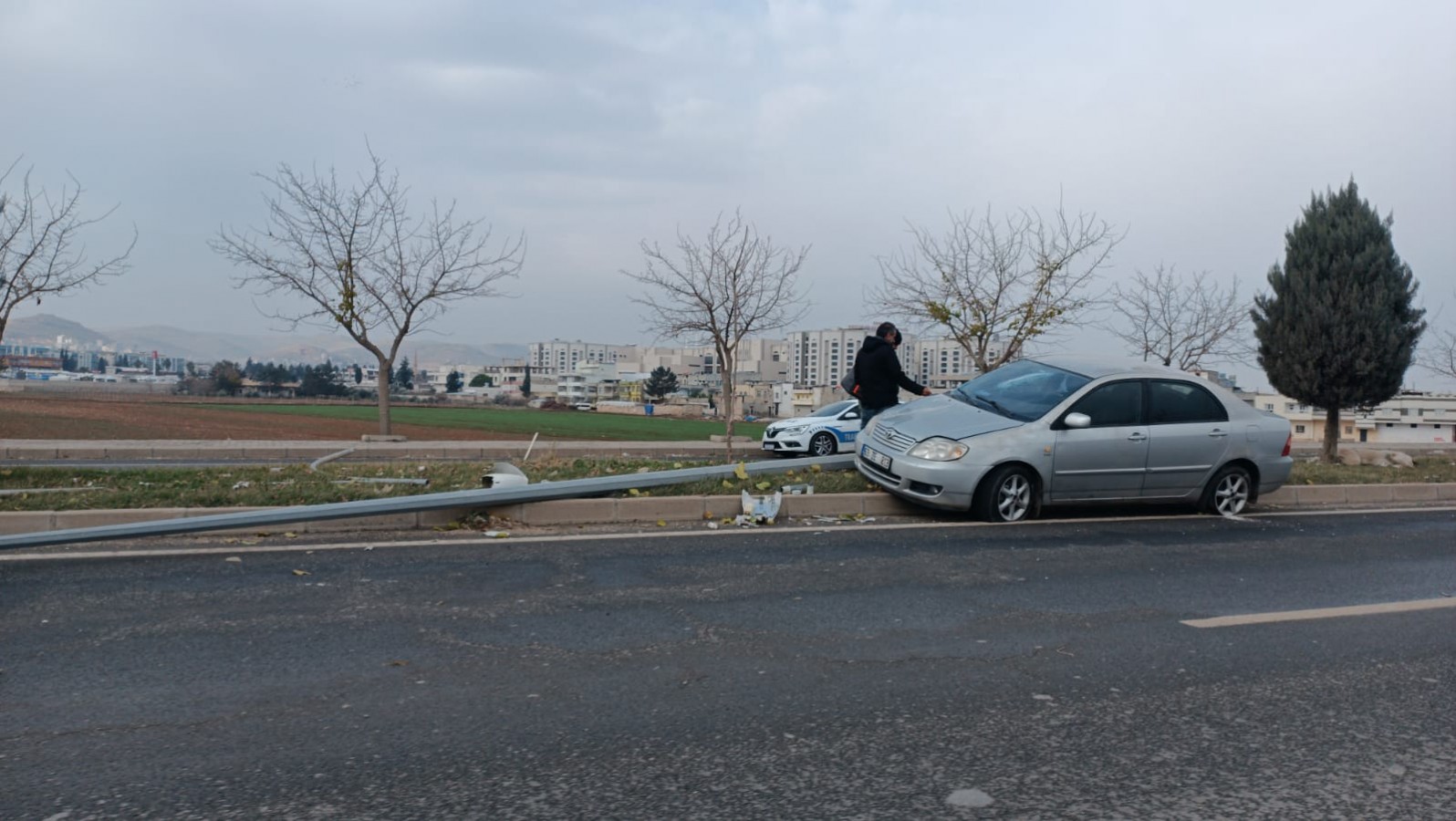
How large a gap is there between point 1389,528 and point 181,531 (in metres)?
11.0

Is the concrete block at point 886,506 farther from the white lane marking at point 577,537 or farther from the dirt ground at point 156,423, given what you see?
the dirt ground at point 156,423

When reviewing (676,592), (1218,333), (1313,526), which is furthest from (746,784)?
(1218,333)

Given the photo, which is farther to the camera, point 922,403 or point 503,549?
point 922,403

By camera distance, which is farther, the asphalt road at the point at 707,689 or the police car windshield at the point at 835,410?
the police car windshield at the point at 835,410

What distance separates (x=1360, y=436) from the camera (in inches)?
2058

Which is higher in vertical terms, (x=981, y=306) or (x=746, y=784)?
(x=981, y=306)

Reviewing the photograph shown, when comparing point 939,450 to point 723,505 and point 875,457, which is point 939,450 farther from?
point 723,505

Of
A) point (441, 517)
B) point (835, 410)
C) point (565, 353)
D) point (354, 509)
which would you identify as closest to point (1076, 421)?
point (441, 517)

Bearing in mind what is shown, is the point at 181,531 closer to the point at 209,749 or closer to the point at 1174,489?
the point at 209,749

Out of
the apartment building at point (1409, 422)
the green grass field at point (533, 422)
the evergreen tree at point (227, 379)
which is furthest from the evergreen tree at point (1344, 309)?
the evergreen tree at point (227, 379)

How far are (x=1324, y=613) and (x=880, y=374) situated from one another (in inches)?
238

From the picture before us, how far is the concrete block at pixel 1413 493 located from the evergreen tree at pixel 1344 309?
433 cm

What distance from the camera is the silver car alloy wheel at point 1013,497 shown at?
904cm

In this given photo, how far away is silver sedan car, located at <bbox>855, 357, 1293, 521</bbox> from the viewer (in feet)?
29.5
